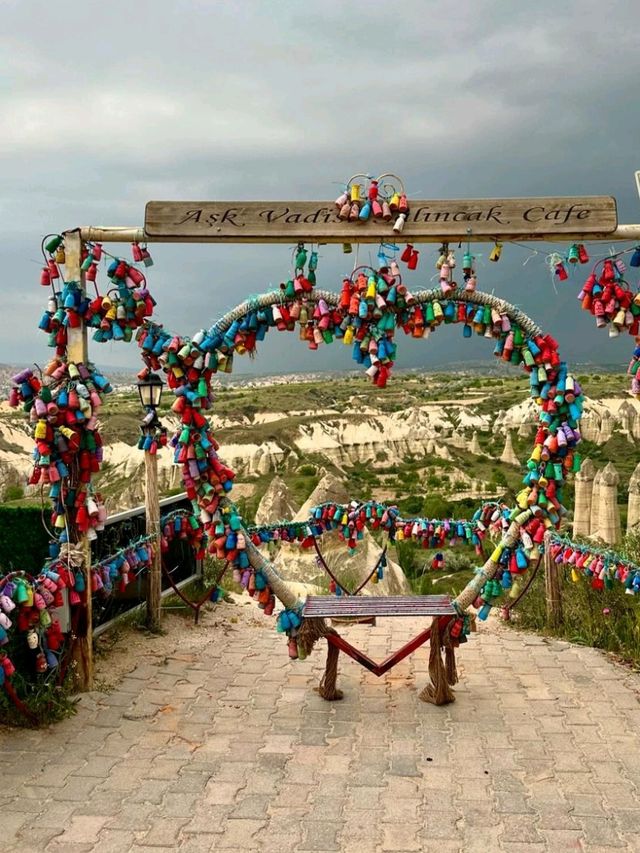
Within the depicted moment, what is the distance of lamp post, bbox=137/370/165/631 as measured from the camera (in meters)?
7.07

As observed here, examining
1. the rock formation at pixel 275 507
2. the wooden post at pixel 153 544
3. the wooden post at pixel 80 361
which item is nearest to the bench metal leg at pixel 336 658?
the wooden post at pixel 80 361

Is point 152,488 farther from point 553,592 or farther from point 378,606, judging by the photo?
point 553,592

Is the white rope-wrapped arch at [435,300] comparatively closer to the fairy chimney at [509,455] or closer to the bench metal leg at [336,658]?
the bench metal leg at [336,658]

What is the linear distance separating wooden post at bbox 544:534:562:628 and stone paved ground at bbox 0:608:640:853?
2.31 feet

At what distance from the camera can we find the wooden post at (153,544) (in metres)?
7.39

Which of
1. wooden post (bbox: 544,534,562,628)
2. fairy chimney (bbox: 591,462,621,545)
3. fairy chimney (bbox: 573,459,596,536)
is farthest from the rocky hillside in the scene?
wooden post (bbox: 544,534,562,628)

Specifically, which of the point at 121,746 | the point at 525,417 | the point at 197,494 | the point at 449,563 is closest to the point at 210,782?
the point at 121,746

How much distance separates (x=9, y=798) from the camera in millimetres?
4320

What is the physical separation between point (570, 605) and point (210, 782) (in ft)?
14.7

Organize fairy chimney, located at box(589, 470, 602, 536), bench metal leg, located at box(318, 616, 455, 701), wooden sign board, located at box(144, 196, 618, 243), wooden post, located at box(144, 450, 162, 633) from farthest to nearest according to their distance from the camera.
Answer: fairy chimney, located at box(589, 470, 602, 536) → wooden post, located at box(144, 450, 162, 633) → bench metal leg, located at box(318, 616, 455, 701) → wooden sign board, located at box(144, 196, 618, 243)

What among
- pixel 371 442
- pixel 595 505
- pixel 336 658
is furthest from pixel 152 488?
pixel 371 442

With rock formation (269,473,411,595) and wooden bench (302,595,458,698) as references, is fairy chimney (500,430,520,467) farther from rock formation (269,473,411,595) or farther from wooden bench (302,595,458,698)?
wooden bench (302,595,458,698)

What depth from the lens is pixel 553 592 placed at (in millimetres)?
7535

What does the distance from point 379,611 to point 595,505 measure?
32.4 metres
